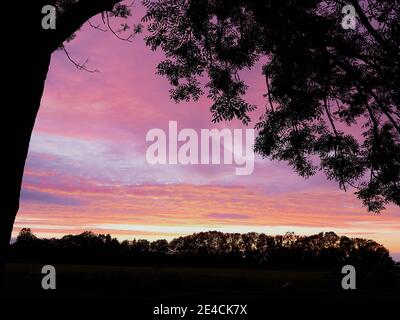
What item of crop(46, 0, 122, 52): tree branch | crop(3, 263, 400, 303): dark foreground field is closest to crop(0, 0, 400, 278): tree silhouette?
crop(46, 0, 122, 52): tree branch

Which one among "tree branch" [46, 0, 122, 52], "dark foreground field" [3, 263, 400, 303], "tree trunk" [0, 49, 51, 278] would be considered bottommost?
"dark foreground field" [3, 263, 400, 303]

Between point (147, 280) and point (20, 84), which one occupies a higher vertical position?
point (20, 84)

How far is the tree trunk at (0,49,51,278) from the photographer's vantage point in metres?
7.16

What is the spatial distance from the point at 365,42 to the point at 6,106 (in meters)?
8.54

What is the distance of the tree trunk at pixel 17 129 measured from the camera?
7.16 m

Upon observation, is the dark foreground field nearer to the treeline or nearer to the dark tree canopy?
the treeline

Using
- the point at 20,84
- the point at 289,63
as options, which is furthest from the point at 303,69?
the point at 20,84

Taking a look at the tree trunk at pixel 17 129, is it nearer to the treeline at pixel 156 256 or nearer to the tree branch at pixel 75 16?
the tree branch at pixel 75 16

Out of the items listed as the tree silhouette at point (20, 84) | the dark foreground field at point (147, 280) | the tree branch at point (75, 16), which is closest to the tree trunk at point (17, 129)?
the tree silhouette at point (20, 84)

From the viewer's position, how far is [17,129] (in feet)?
23.9

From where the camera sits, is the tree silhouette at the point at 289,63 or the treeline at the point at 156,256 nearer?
the tree silhouette at the point at 289,63

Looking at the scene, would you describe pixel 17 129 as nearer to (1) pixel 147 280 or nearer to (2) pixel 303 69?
(2) pixel 303 69
